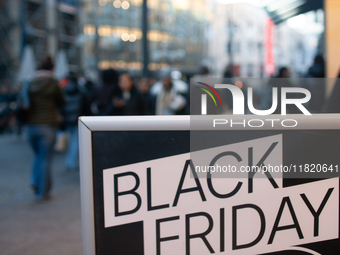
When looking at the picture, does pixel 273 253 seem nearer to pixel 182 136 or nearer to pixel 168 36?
pixel 182 136

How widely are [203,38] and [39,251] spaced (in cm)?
5276

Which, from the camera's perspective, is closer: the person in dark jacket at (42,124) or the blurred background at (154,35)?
the person in dark jacket at (42,124)

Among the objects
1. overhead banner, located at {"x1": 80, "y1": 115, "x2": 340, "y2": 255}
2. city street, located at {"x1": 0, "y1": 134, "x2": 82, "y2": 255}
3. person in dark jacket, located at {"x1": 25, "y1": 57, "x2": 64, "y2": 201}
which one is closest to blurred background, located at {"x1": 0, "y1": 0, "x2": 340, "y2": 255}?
city street, located at {"x1": 0, "y1": 134, "x2": 82, "y2": 255}

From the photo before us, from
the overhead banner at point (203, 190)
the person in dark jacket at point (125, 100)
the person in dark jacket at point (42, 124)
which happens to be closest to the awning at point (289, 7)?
the person in dark jacket at point (125, 100)

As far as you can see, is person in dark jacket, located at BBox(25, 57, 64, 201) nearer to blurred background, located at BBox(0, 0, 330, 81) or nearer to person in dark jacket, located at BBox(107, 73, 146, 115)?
person in dark jacket, located at BBox(107, 73, 146, 115)

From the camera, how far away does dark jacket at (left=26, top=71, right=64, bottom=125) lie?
5.13 metres

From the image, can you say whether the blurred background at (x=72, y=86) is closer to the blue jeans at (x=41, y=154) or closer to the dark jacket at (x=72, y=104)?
the dark jacket at (x=72, y=104)

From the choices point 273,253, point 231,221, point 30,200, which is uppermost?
point 231,221

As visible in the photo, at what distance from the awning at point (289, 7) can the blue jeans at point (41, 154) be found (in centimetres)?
366

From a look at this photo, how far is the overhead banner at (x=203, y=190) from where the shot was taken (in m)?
1.60

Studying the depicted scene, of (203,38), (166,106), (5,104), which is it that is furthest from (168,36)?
(166,106)

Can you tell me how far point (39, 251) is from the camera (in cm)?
347

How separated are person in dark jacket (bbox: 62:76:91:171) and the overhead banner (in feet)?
16.8

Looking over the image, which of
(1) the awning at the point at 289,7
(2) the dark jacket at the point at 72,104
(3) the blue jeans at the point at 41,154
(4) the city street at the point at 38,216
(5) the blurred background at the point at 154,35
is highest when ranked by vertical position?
(5) the blurred background at the point at 154,35
